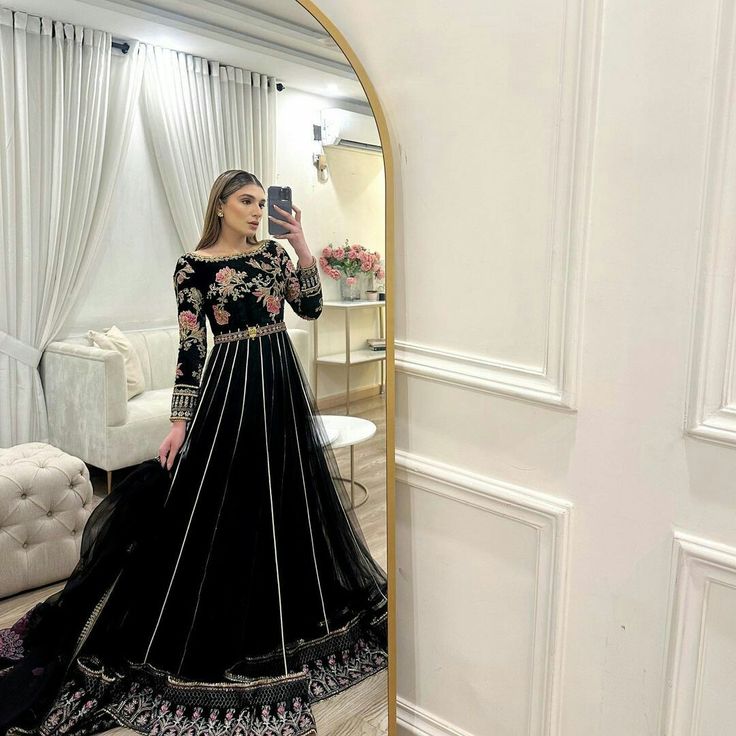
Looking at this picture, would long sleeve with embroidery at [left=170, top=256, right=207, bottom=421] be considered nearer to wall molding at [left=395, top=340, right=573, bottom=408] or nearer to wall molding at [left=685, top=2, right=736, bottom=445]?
wall molding at [left=395, top=340, right=573, bottom=408]

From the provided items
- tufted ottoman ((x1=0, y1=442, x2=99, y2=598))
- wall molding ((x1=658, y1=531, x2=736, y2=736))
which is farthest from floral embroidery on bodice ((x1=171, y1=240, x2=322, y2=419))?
wall molding ((x1=658, y1=531, x2=736, y2=736))

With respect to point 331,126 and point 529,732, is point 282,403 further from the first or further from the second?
point 529,732

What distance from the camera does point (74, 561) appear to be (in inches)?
56.9

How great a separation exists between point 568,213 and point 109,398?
925 mm

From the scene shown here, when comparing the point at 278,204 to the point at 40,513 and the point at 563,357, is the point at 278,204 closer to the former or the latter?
the point at 563,357

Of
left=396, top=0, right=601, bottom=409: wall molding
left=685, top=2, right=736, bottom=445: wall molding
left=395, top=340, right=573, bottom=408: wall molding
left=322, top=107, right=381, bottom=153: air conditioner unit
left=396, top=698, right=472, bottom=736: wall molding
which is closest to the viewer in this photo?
left=685, top=2, right=736, bottom=445: wall molding

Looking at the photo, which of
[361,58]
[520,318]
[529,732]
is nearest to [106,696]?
[529,732]

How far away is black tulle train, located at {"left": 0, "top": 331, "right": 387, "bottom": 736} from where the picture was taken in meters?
1.37

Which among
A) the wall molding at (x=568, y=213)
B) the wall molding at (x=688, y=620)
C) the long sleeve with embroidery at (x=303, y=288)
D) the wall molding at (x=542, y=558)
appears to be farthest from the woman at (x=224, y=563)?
the wall molding at (x=688, y=620)

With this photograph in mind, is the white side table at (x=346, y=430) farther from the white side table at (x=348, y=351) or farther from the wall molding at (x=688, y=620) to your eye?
the wall molding at (x=688, y=620)

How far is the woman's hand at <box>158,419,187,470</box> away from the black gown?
0.01 metres

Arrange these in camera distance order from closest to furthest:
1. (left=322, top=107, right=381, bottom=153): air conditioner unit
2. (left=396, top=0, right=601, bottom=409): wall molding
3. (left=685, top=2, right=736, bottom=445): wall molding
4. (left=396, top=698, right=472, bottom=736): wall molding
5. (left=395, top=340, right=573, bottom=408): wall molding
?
(left=685, top=2, right=736, bottom=445): wall molding, (left=396, top=0, right=601, bottom=409): wall molding, (left=395, top=340, right=573, bottom=408): wall molding, (left=322, top=107, right=381, bottom=153): air conditioner unit, (left=396, top=698, right=472, bottom=736): wall molding

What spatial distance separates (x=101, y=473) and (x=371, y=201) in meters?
0.76

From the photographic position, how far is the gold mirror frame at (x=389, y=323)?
1.32m
